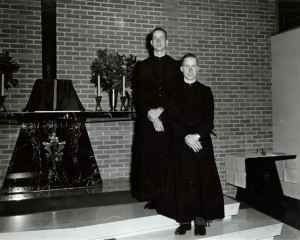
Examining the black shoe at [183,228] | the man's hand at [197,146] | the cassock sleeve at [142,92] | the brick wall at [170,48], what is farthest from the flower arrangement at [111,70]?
the black shoe at [183,228]

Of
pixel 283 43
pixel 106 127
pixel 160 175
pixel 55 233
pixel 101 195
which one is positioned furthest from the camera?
pixel 283 43

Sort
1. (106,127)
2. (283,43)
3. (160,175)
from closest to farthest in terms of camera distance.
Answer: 1. (160,175)
2. (106,127)
3. (283,43)

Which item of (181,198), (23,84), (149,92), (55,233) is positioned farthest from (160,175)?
(23,84)

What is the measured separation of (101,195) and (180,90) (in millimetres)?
1933

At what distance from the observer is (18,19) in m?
4.84

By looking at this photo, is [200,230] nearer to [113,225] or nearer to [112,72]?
[113,225]

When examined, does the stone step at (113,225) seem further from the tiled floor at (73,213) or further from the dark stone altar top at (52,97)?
the dark stone altar top at (52,97)

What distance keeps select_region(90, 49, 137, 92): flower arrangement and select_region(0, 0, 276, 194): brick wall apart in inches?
7.2

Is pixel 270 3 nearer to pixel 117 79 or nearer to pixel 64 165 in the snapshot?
pixel 117 79

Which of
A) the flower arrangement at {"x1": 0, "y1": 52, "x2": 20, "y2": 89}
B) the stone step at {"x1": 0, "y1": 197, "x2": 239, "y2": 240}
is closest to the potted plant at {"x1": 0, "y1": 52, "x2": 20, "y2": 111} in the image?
the flower arrangement at {"x1": 0, "y1": 52, "x2": 20, "y2": 89}

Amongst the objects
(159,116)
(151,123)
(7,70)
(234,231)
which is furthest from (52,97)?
(234,231)

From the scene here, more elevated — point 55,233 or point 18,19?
point 18,19

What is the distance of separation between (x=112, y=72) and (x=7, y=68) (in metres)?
1.39

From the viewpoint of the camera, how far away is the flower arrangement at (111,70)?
16.1ft
